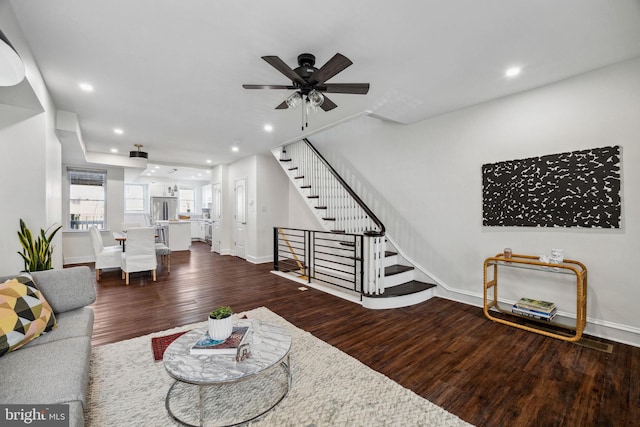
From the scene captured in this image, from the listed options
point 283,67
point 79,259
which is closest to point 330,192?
point 283,67

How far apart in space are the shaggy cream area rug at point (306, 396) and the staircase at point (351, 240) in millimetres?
1472

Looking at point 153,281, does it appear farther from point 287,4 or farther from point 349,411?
point 287,4

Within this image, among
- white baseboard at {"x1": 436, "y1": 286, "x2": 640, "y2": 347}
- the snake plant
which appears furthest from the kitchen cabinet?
white baseboard at {"x1": 436, "y1": 286, "x2": 640, "y2": 347}

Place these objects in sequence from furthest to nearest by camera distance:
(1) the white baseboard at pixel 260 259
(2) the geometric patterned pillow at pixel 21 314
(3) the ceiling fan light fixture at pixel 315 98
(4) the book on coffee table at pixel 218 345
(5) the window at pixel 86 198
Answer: (5) the window at pixel 86 198, (1) the white baseboard at pixel 260 259, (3) the ceiling fan light fixture at pixel 315 98, (4) the book on coffee table at pixel 218 345, (2) the geometric patterned pillow at pixel 21 314

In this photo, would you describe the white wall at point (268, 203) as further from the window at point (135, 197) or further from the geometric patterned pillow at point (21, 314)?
the window at point (135, 197)

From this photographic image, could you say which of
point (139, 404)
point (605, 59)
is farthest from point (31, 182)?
point (605, 59)

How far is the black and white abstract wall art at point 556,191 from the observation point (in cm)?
276

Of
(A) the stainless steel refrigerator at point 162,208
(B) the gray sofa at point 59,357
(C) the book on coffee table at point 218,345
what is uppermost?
(A) the stainless steel refrigerator at point 162,208

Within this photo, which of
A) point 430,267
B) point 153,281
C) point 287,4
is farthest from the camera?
point 153,281

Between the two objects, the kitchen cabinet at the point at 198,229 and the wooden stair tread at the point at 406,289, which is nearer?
the wooden stair tread at the point at 406,289

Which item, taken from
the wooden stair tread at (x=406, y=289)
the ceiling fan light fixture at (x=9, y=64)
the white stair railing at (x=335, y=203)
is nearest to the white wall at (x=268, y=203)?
the white stair railing at (x=335, y=203)

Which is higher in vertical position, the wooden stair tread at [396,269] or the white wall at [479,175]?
the white wall at [479,175]

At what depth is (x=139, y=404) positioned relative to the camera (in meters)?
1.86

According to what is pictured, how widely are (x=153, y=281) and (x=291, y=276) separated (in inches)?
101
